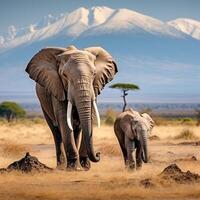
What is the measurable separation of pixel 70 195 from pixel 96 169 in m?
6.37

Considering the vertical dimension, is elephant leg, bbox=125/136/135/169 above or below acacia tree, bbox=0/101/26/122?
above

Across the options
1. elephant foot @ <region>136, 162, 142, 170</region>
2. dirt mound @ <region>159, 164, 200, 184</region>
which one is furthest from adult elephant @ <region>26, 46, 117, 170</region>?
dirt mound @ <region>159, 164, 200, 184</region>

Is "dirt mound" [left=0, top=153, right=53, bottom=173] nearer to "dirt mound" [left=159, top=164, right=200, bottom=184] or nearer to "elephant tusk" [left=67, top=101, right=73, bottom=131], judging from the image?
"elephant tusk" [left=67, top=101, right=73, bottom=131]

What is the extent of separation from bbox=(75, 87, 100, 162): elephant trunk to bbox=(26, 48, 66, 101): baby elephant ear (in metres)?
1.07

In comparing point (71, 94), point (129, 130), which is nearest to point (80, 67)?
point (71, 94)

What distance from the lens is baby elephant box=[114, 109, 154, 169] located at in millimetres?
20828

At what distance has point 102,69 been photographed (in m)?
20.2

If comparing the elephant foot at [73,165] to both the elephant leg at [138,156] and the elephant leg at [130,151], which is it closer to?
the elephant leg at [130,151]

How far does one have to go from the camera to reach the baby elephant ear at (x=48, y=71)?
65.1 ft

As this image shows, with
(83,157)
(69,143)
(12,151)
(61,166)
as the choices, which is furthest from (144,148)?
(12,151)

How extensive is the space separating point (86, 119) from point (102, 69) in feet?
6.72

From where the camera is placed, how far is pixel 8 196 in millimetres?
15445

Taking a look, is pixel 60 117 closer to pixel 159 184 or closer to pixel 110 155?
pixel 159 184

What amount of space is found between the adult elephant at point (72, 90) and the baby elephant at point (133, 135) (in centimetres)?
110
